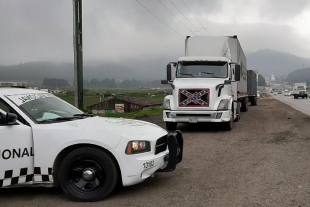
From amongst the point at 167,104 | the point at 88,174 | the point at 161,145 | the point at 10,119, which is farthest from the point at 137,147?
the point at 167,104

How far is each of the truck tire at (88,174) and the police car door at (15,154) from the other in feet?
1.48

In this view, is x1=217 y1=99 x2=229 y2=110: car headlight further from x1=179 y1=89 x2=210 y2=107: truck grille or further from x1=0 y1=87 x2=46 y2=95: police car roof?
x1=0 y1=87 x2=46 y2=95: police car roof

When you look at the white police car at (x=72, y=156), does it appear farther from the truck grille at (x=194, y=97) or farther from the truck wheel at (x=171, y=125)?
the truck wheel at (x=171, y=125)

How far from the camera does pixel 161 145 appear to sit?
5.90m

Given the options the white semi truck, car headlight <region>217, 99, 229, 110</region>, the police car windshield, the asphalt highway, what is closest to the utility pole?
the white semi truck

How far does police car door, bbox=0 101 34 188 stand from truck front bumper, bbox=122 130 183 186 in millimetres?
1322

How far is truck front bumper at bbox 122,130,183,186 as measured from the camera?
17.7ft

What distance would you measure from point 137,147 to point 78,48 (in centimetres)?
1191

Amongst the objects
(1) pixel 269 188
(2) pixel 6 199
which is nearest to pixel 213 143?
(1) pixel 269 188

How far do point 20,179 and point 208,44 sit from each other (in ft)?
38.9

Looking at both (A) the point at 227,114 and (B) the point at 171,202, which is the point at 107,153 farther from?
(A) the point at 227,114

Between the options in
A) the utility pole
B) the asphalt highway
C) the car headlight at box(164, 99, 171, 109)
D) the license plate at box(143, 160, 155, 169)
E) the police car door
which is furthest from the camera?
the asphalt highway

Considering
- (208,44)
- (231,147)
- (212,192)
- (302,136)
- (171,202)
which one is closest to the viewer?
(171,202)

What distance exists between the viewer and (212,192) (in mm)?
5773
